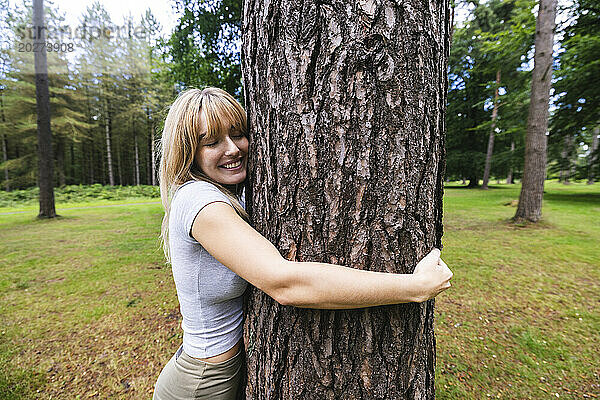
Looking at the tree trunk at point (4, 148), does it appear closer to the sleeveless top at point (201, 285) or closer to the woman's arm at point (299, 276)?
the sleeveless top at point (201, 285)

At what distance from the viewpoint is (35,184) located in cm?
2628

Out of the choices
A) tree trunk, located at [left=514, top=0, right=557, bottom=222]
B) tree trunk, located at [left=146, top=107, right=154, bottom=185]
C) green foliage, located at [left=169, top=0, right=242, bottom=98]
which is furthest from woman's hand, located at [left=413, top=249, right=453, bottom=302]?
tree trunk, located at [left=146, top=107, right=154, bottom=185]

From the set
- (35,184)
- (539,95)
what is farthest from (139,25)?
(539,95)

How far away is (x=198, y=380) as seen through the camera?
1.39 m

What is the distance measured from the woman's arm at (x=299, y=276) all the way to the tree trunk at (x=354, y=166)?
12 cm

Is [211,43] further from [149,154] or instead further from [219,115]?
[149,154]

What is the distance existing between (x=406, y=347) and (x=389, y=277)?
37cm

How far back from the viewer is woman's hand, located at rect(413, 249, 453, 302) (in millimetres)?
1084

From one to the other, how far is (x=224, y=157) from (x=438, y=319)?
367cm

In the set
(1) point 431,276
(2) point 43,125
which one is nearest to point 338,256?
(1) point 431,276

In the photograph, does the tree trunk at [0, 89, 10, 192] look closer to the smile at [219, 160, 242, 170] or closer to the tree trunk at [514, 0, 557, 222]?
the smile at [219, 160, 242, 170]

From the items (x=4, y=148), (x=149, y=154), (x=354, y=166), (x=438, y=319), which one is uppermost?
(x=149, y=154)

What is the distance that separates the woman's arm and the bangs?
434 millimetres

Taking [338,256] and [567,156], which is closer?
[338,256]
